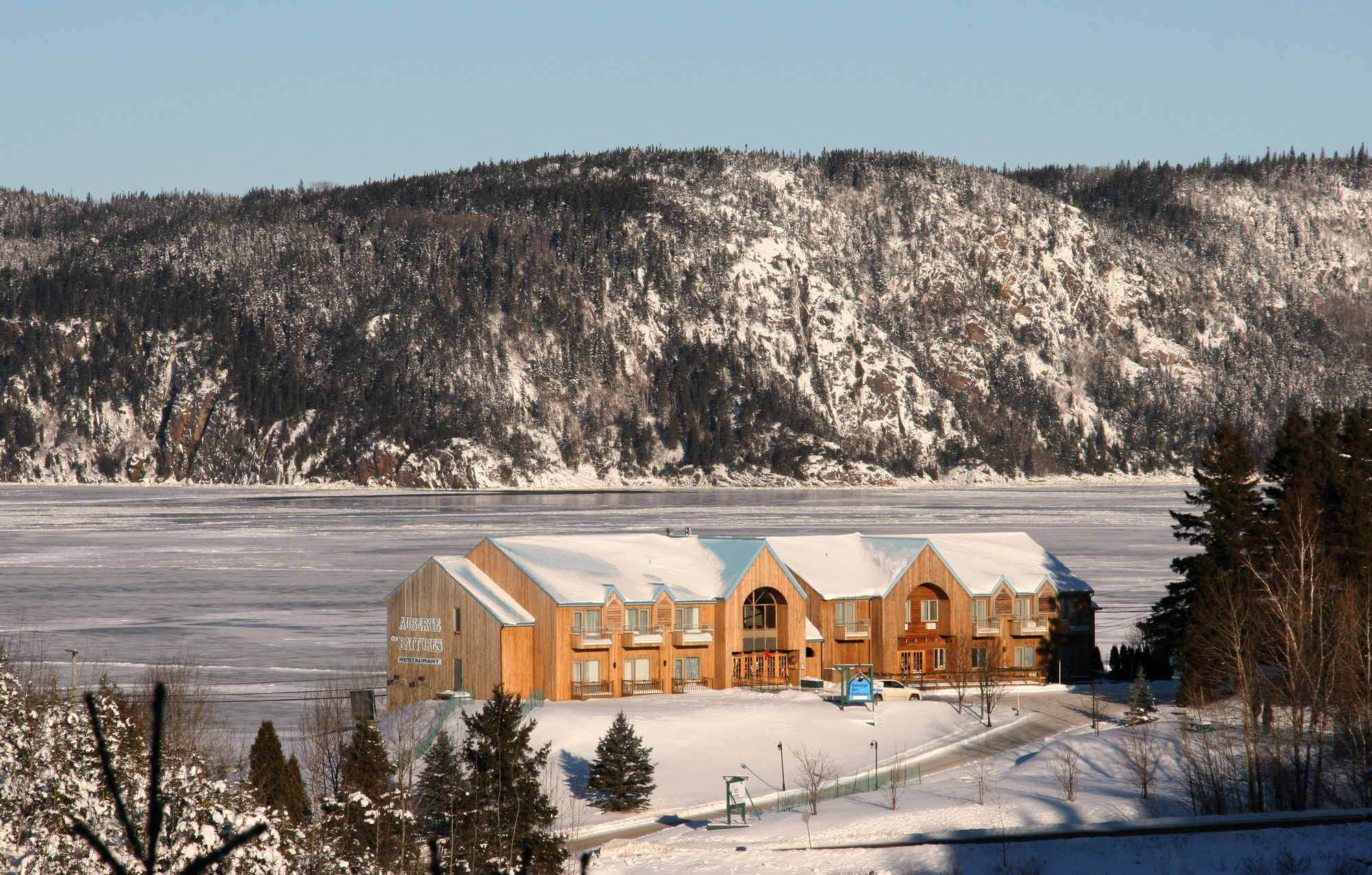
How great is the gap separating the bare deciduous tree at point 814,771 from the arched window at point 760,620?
1251cm

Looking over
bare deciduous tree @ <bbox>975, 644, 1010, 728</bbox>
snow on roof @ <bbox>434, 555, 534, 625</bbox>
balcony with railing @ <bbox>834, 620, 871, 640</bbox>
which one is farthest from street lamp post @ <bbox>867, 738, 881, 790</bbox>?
snow on roof @ <bbox>434, 555, 534, 625</bbox>

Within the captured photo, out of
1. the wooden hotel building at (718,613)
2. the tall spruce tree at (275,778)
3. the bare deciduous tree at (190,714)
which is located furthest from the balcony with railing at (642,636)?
the tall spruce tree at (275,778)

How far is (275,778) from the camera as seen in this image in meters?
36.8

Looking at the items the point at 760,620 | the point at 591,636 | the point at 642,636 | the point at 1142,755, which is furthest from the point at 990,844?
the point at 760,620

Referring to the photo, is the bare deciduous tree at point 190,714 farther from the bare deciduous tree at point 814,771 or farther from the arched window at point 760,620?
the arched window at point 760,620

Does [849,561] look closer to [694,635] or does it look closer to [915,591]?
[915,591]

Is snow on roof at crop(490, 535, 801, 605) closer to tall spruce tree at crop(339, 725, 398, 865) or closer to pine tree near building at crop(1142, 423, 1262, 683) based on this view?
pine tree near building at crop(1142, 423, 1262, 683)

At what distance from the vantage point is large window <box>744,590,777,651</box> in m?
64.0

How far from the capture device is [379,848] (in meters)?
32.6

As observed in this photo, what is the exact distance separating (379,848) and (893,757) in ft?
74.0

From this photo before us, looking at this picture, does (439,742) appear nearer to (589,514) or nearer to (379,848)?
(379,848)

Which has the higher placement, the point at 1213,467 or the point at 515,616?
the point at 1213,467

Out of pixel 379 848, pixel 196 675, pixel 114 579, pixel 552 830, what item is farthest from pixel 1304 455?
pixel 114 579

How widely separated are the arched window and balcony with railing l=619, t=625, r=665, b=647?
4.78 metres
